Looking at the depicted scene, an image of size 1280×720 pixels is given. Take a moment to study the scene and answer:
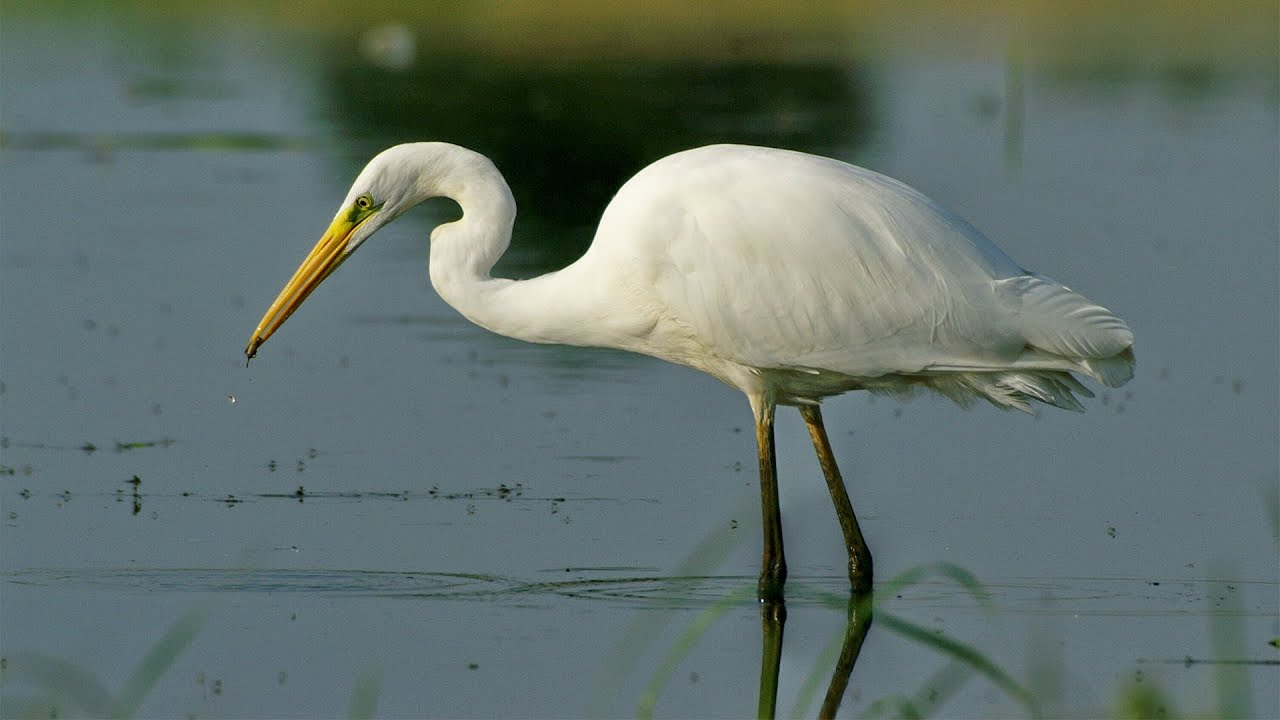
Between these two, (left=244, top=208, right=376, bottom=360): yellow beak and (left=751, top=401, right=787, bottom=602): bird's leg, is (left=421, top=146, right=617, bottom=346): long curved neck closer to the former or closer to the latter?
(left=244, top=208, right=376, bottom=360): yellow beak

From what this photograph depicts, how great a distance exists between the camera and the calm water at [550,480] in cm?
625

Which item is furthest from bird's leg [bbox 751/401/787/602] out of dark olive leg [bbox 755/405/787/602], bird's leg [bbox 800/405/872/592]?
bird's leg [bbox 800/405/872/592]

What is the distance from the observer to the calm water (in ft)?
20.5

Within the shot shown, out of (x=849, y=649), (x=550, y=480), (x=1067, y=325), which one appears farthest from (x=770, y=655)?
(x=550, y=480)

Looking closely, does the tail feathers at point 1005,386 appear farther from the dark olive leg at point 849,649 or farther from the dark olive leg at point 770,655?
the dark olive leg at point 770,655

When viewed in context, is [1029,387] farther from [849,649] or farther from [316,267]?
[316,267]

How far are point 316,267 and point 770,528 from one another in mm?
1909

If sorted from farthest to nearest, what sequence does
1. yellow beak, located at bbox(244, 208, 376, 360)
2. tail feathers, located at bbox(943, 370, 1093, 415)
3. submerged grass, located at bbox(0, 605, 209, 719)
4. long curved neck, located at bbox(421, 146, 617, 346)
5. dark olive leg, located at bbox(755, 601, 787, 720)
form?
1. yellow beak, located at bbox(244, 208, 376, 360)
2. long curved neck, located at bbox(421, 146, 617, 346)
3. tail feathers, located at bbox(943, 370, 1093, 415)
4. dark olive leg, located at bbox(755, 601, 787, 720)
5. submerged grass, located at bbox(0, 605, 209, 719)

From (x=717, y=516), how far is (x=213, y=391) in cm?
312

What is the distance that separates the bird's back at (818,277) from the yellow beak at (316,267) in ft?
3.14

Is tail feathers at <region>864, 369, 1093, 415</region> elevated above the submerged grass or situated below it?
above

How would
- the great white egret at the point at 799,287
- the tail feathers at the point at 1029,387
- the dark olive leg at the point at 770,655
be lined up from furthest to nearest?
1. the tail feathers at the point at 1029,387
2. the great white egret at the point at 799,287
3. the dark olive leg at the point at 770,655

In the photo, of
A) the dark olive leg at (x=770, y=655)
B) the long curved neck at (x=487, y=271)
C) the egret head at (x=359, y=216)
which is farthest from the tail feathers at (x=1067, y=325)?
the egret head at (x=359, y=216)

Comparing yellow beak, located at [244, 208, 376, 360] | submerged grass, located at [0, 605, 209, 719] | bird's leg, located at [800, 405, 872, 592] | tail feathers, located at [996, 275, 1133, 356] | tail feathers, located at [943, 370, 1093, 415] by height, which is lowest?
submerged grass, located at [0, 605, 209, 719]
